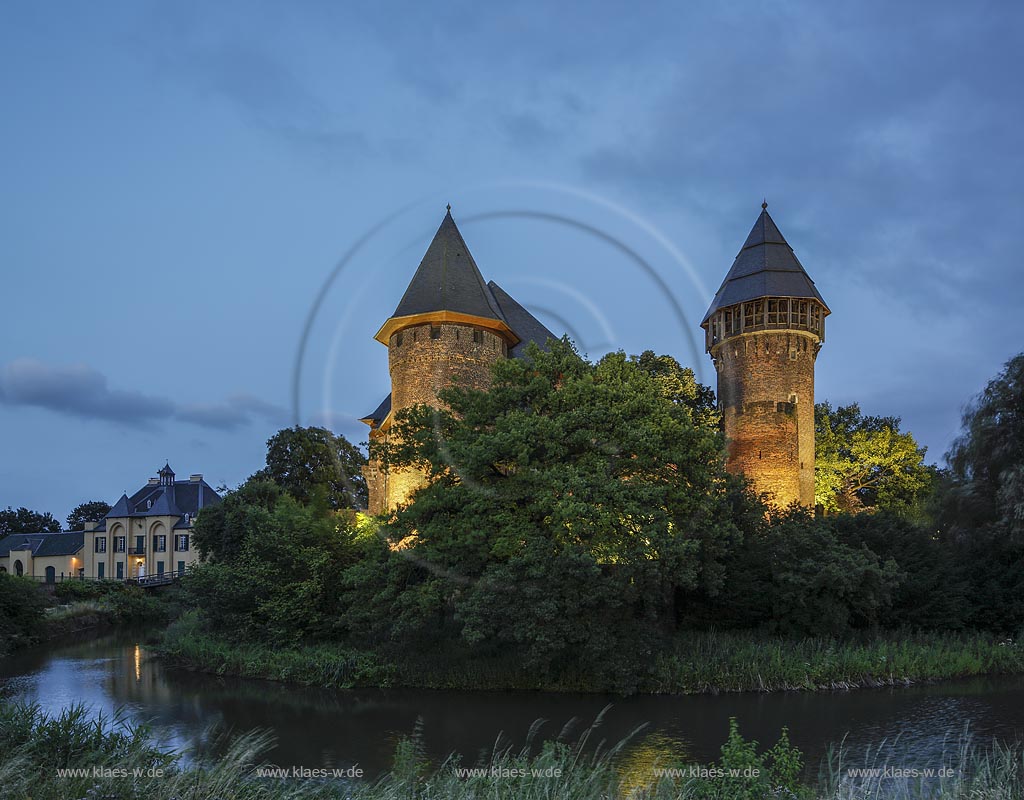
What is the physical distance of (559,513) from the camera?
19.1 meters

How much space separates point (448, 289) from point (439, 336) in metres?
2.06

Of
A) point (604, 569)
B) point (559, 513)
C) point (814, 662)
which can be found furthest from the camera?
point (814, 662)

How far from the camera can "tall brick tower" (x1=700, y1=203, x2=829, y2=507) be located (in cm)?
3634

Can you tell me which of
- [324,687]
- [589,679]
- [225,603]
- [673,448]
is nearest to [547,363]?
[673,448]

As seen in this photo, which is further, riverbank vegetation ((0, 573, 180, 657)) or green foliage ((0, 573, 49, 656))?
riverbank vegetation ((0, 573, 180, 657))

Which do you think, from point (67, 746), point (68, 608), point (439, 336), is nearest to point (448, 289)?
point (439, 336)

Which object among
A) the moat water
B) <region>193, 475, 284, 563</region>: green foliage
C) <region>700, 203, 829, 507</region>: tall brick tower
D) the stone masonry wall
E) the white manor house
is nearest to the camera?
the moat water

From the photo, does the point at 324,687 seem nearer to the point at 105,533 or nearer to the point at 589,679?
the point at 589,679

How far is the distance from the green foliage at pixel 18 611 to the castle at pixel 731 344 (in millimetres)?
14473

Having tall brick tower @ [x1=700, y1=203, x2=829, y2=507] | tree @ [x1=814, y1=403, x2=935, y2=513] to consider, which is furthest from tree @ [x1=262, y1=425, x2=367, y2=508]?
tree @ [x1=814, y1=403, x2=935, y2=513]

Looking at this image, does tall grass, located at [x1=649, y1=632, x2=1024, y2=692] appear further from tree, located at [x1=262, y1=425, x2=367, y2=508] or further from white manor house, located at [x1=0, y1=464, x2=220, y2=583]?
white manor house, located at [x1=0, y1=464, x2=220, y2=583]

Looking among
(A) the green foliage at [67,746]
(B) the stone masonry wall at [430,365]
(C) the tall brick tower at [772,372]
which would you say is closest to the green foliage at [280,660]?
(B) the stone masonry wall at [430,365]

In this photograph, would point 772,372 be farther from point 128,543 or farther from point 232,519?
point 128,543

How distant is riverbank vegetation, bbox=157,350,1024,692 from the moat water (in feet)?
3.51
